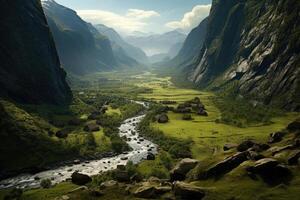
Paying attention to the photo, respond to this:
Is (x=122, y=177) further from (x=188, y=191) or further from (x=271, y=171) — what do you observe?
(x=271, y=171)

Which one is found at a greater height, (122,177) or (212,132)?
(212,132)

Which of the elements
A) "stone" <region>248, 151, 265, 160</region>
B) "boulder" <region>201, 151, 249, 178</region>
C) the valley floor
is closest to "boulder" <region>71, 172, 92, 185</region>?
the valley floor

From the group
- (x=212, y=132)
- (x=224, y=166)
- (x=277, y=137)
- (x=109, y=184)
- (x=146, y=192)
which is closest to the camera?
(x=146, y=192)

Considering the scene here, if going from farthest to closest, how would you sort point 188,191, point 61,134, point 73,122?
point 73,122, point 61,134, point 188,191

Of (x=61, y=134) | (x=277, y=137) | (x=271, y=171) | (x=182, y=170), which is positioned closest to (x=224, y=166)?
(x=271, y=171)

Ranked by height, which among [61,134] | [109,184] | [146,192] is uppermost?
[61,134]

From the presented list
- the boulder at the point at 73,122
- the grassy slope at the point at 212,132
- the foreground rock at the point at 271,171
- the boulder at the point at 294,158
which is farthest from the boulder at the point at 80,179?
the boulder at the point at 73,122

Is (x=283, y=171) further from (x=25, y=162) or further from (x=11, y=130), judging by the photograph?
(x=11, y=130)

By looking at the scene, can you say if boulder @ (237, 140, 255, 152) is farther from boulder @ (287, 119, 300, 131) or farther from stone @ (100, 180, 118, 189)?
stone @ (100, 180, 118, 189)
